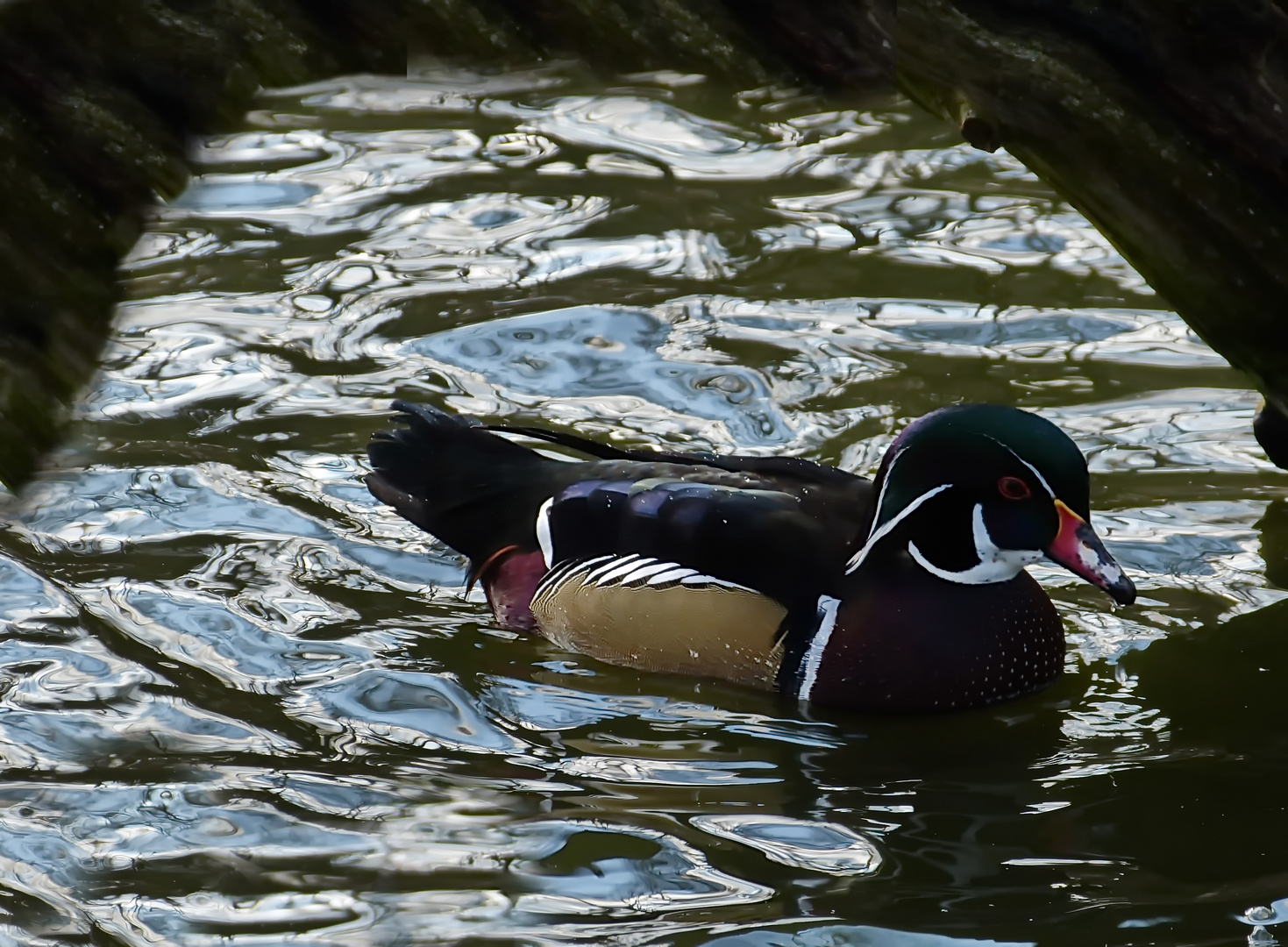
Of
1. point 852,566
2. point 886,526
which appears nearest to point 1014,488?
point 886,526

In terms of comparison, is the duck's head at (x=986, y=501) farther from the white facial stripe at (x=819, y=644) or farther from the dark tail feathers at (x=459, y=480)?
the dark tail feathers at (x=459, y=480)

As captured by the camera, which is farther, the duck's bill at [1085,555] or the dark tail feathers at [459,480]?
the dark tail feathers at [459,480]

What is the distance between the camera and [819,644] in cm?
489

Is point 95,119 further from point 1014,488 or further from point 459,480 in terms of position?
point 1014,488

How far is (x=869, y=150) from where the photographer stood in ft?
29.5

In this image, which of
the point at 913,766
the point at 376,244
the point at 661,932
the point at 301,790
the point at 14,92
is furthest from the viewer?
the point at 376,244

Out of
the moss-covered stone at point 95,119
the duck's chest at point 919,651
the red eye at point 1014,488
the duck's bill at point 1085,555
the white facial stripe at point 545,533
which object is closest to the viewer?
the duck's bill at point 1085,555

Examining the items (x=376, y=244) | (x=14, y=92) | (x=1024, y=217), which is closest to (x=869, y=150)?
(x=1024, y=217)

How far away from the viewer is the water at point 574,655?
400 centimetres

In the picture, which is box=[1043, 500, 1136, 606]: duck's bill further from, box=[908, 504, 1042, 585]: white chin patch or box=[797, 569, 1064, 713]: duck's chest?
box=[797, 569, 1064, 713]: duck's chest

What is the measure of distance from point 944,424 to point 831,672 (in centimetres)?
75

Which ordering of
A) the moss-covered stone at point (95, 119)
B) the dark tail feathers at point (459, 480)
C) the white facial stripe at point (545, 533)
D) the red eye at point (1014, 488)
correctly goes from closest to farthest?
1. the red eye at point (1014, 488)
2. the white facial stripe at point (545, 533)
3. the dark tail feathers at point (459, 480)
4. the moss-covered stone at point (95, 119)

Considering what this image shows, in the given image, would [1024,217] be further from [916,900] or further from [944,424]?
[916,900]

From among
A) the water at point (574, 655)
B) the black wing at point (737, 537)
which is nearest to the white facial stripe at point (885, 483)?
the black wing at point (737, 537)
